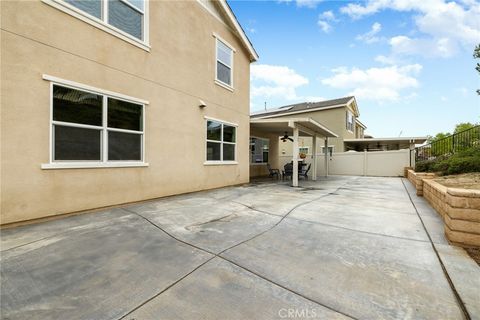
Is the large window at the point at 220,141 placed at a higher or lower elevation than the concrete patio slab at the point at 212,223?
higher

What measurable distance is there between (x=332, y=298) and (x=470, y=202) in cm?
275

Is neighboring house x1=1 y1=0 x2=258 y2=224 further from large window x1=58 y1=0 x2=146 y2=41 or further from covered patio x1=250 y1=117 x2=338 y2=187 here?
covered patio x1=250 y1=117 x2=338 y2=187

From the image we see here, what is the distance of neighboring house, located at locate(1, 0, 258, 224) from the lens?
402cm

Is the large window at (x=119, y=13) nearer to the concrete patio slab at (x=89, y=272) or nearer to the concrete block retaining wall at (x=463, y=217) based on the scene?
the concrete patio slab at (x=89, y=272)

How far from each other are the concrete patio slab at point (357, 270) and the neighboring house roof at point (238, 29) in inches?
364

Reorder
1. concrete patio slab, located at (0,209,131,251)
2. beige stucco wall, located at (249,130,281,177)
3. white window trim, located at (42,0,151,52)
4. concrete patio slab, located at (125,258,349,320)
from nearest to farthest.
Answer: concrete patio slab, located at (125,258,349,320) < concrete patio slab, located at (0,209,131,251) < white window trim, located at (42,0,151,52) < beige stucco wall, located at (249,130,281,177)

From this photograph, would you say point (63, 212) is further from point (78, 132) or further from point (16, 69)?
point (16, 69)

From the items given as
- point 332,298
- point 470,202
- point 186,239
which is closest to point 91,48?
point 186,239

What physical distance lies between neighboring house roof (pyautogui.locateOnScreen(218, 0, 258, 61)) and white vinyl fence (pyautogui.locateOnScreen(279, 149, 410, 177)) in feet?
32.8

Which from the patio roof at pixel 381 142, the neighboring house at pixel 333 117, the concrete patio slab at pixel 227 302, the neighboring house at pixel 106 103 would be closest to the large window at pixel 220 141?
the neighboring house at pixel 106 103

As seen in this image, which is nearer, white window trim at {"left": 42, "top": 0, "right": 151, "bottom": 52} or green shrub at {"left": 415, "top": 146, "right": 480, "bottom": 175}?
white window trim at {"left": 42, "top": 0, "right": 151, "bottom": 52}

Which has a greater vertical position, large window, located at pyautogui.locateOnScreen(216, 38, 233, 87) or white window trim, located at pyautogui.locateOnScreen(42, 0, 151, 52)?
large window, located at pyautogui.locateOnScreen(216, 38, 233, 87)

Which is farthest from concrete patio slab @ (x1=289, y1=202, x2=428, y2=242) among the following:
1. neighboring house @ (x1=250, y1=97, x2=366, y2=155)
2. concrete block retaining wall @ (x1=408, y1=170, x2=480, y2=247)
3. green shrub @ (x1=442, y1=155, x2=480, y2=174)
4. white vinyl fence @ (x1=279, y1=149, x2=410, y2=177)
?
neighboring house @ (x1=250, y1=97, x2=366, y2=155)

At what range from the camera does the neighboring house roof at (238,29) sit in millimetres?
8969
